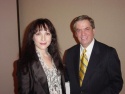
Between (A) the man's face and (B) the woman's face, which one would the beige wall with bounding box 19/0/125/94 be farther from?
(B) the woman's face

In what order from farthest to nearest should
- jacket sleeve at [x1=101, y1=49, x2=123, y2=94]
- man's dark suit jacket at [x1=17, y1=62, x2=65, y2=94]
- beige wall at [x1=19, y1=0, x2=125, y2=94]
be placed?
beige wall at [x1=19, y1=0, x2=125, y2=94] < jacket sleeve at [x1=101, y1=49, x2=123, y2=94] < man's dark suit jacket at [x1=17, y1=62, x2=65, y2=94]

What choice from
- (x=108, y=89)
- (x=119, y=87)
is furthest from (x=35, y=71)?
(x=119, y=87)

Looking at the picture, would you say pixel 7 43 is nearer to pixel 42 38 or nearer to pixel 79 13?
pixel 42 38

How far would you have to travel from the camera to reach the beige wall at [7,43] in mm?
2266

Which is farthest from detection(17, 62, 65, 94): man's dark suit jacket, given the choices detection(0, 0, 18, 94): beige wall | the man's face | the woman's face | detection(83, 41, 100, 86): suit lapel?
detection(0, 0, 18, 94): beige wall

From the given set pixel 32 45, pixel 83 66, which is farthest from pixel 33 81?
pixel 83 66

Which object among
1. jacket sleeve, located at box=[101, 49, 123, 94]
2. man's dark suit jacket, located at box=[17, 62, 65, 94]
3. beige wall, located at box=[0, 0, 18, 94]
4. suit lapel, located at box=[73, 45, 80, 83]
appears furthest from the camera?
beige wall, located at box=[0, 0, 18, 94]

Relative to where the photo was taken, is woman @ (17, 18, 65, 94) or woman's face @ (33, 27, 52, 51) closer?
woman @ (17, 18, 65, 94)

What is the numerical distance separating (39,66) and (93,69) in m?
0.66

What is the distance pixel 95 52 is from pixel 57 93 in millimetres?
669

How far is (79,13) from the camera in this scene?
2.52 meters

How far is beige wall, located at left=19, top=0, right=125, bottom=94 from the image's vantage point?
2.47 m

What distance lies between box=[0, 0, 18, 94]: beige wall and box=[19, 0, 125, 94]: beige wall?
0.21 meters

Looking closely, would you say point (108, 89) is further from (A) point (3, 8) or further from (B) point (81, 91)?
(A) point (3, 8)
